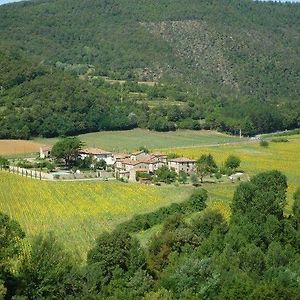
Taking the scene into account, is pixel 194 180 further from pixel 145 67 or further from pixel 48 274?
pixel 145 67

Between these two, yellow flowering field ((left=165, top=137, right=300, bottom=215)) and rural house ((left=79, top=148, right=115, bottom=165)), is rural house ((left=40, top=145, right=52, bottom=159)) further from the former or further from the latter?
yellow flowering field ((left=165, top=137, right=300, bottom=215))

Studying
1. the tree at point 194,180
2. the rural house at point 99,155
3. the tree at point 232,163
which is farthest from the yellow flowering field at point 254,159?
the rural house at point 99,155

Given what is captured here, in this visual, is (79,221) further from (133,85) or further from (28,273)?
(133,85)

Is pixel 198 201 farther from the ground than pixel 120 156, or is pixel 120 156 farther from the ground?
pixel 120 156

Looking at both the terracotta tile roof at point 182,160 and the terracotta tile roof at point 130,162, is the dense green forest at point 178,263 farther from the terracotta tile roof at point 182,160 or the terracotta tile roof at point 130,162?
the terracotta tile roof at point 182,160

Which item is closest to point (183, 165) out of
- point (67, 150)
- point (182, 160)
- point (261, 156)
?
point (182, 160)

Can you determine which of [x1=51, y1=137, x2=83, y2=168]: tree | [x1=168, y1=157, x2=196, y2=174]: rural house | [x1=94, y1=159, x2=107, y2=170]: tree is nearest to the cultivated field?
[x1=51, y1=137, x2=83, y2=168]: tree

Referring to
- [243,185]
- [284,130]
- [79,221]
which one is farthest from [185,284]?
[284,130]
